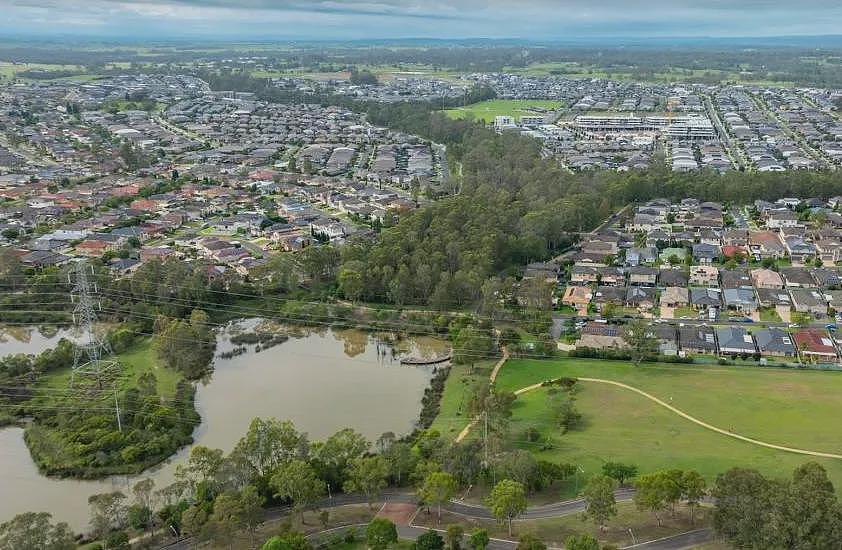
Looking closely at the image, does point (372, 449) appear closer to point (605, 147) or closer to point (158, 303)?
point (158, 303)

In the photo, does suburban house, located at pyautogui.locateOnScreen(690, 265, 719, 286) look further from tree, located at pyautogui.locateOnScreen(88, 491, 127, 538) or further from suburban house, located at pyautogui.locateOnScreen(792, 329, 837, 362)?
tree, located at pyautogui.locateOnScreen(88, 491, 127, 538)

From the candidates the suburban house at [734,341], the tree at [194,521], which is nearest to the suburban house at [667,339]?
the suburban house at [734,341]

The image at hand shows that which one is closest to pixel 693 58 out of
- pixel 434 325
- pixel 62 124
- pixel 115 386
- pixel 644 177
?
pixel 644 177

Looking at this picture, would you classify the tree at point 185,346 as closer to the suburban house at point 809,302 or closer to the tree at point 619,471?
the tree at point 619,471

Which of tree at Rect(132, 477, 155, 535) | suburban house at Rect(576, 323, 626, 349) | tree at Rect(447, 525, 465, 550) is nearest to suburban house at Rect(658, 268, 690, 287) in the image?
suburban house at Rect(576, 323, 626, 349)

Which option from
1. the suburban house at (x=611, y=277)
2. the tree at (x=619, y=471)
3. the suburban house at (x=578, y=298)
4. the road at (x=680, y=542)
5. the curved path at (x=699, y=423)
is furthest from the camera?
the suburban house at (x=611, y=277)

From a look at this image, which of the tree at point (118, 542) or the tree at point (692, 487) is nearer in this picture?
the tree at point (118, 542)
